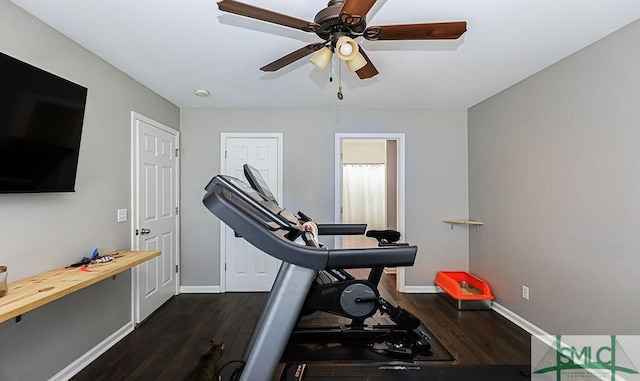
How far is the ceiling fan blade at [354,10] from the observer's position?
1.30m

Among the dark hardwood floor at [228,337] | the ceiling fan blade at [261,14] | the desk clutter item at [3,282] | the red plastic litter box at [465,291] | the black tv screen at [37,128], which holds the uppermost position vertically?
the ceiling fan blade at [261,14]

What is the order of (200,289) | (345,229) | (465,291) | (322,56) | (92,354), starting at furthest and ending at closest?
(200,289) < (465,291) < (345,229) < (92,354) < (322,56)

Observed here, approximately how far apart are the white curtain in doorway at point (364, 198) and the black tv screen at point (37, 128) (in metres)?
4.83

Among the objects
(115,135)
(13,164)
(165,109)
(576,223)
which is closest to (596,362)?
(576,223)

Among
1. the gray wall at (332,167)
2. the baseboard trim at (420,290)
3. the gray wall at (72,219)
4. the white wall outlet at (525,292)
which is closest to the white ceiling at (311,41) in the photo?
the gray wall at (72,219)

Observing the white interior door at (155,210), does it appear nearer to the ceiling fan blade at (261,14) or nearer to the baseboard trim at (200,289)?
the baseboard trim at (200,289)

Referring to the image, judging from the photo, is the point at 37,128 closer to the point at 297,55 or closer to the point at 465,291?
the point at 297,55

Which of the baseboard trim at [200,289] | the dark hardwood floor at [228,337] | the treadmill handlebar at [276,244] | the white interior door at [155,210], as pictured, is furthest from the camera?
the baseboard trim at [200,289]

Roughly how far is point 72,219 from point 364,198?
5037mm

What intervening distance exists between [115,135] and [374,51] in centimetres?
231

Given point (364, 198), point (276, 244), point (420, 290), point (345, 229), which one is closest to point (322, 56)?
point (276, 244)

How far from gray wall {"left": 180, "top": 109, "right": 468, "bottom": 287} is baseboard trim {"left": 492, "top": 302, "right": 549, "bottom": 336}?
69cm

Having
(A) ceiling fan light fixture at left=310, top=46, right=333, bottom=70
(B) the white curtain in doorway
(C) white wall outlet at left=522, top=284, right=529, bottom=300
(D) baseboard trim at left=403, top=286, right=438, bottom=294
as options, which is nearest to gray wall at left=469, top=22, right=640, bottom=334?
(C) white wall outlet at left=522, top=284, right=529, bottom=300

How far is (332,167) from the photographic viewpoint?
3783mm
